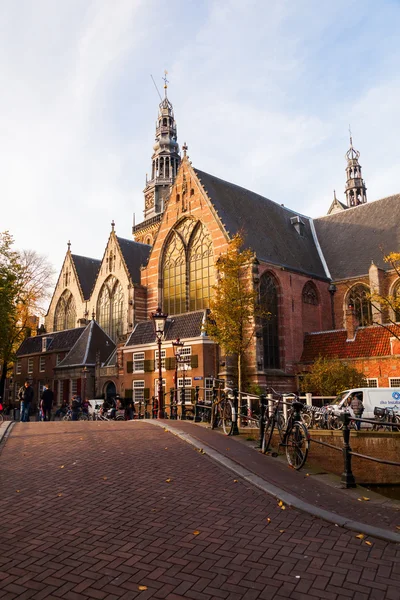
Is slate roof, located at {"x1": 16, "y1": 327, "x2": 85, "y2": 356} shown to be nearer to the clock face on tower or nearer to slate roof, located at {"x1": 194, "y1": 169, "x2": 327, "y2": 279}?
slate roof, located at {"x1": 194, "y1": 169, "x2": 327, "y2": 279}

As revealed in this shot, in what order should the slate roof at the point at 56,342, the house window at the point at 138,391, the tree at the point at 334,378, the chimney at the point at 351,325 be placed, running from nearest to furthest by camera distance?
the tree at the point at 334,378 < the chimney at the point at 351,325 < the house window at the point at 138,391 < the slate roof at the point at 56,342

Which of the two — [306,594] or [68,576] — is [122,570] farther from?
[306,594]

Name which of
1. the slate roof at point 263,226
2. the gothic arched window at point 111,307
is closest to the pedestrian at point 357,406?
the slate roof at point 263,226

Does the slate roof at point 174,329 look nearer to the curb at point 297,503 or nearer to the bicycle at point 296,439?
the bicycle at point 296,439

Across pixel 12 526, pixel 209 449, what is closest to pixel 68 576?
pixel 12 526

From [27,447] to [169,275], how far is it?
26837 mm

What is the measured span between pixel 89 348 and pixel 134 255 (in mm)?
11376

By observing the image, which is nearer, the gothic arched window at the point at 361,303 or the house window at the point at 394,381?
the house window at the point at 394,381

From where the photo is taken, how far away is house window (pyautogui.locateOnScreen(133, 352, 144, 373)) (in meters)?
32.6

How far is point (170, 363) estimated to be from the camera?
1203 inches

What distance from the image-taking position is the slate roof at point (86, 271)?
5034 centimetres

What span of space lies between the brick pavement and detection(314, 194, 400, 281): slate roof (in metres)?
30.7

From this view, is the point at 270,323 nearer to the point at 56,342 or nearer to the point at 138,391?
the point at 138,391

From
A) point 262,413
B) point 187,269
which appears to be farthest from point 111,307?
point 262,413
